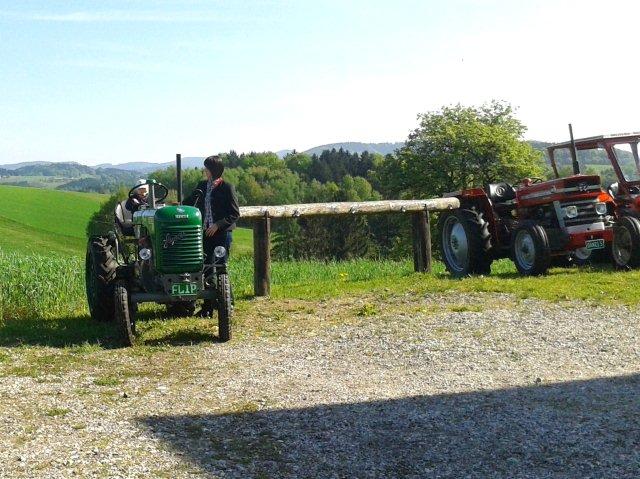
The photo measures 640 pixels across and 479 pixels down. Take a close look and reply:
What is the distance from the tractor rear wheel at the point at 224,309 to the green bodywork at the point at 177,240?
0.31m

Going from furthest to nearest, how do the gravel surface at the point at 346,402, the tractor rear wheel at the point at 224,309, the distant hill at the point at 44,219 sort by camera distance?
the distant hill at the point at 44,219, the tractor rear wheel at the point at 224,309, the gravel surface at the point at 346,402

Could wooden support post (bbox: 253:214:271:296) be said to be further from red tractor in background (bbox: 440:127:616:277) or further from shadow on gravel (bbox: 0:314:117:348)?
red tractor in background (bbox: 440:127:616:277)

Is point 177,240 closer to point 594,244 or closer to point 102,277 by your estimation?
point 102,277

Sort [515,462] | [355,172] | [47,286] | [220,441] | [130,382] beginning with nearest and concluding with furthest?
[515,462] < [220,441] < [130,382] < [47,286] < [355,172]

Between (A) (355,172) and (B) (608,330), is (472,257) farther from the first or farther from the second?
(A) (355,172)

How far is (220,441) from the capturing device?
17.2 feet

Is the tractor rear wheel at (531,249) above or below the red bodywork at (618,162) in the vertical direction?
below

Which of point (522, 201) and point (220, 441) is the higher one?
point (522, 201)

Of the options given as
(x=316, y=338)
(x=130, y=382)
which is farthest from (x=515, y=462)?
(x=316, y=338)

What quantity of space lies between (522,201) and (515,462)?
31.6ft

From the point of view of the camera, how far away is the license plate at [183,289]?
8414 millimetres

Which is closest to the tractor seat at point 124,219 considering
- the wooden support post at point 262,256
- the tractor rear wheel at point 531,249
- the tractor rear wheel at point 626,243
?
the wooden support post at point 262,256

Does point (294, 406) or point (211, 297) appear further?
point (211, 297)

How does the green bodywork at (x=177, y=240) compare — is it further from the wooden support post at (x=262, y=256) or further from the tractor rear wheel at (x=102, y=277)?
the wooden support post at (x=262, y=256)
